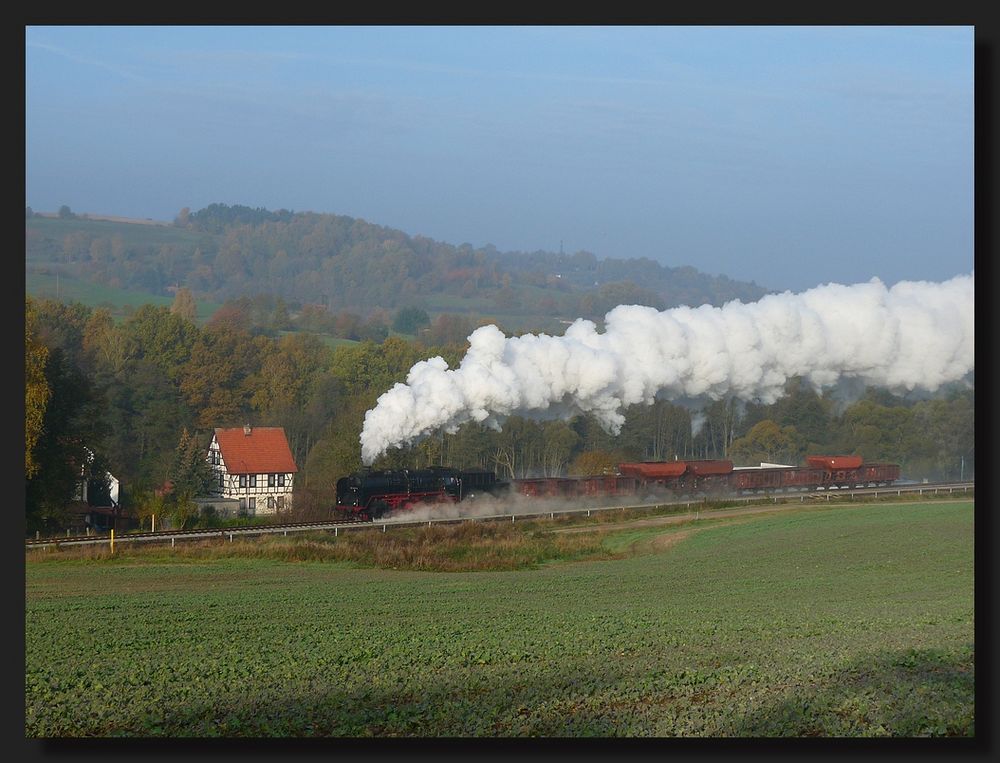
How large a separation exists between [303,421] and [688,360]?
19.9 meters

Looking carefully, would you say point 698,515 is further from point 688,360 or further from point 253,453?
point 253,453

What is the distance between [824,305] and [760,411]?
7.27m

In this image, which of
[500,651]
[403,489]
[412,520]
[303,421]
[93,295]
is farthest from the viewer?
[93,295]

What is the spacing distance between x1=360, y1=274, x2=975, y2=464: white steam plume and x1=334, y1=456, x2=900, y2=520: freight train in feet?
7.51

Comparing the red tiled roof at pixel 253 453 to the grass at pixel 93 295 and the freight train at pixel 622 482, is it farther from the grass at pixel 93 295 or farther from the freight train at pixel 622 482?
the grass at pixel 93 295

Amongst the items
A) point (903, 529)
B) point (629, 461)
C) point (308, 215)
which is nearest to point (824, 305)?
point (629, 461)

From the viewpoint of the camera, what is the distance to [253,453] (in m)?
38.0

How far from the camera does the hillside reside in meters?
92.4

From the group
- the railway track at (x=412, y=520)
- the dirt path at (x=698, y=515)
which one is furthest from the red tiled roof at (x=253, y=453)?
the dirt path at (x=698, y=515)

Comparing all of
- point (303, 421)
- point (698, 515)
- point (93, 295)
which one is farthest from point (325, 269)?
point (698, 515)

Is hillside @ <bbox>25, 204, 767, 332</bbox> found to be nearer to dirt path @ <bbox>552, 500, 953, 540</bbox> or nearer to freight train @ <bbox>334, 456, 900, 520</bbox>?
freight train @ <bbox>334, 456, 900, 520</bbox>

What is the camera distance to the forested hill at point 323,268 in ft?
305

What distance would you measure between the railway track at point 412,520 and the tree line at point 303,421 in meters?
1.60

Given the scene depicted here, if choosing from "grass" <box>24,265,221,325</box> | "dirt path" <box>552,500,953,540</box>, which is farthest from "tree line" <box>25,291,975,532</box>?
"grass" <box>24,265,221,325</box>
